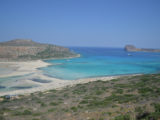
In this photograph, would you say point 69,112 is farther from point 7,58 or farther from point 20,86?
point 7,58

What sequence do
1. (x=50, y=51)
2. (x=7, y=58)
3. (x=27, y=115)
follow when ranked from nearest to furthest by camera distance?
(x=27, y=115), (x=7, y=58), (x=50, y=51)

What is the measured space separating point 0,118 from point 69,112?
17.0 feet

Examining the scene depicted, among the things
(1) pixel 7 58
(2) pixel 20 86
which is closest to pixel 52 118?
(2) pixel 20 86

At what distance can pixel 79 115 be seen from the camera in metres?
10.6

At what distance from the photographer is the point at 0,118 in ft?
34.4

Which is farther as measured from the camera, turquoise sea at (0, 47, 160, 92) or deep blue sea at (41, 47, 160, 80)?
deep blue sea at (41, 47, 160, 80)

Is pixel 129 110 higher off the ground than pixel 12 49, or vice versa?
pixel 12 49

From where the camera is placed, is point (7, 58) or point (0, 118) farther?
point (7, 58)

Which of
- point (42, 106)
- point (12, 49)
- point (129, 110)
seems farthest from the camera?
point (12, 49)

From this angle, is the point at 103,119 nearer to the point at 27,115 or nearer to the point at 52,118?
the point at 52,118

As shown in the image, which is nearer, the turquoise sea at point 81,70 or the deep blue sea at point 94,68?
the turquoise sea at point 81,70

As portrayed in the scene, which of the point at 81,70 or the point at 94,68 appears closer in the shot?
the point at 81,70

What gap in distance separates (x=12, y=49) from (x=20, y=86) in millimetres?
60256

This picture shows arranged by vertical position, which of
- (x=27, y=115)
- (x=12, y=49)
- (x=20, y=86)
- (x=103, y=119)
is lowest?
(x=20, y=86)
